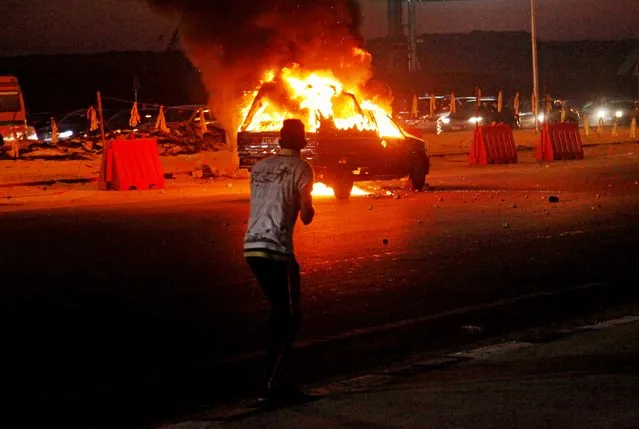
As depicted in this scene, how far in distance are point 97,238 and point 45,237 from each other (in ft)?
2.53

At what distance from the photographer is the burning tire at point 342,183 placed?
2089cm

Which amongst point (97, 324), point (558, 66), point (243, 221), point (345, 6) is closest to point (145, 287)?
point (97, 324)

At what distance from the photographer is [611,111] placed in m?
56.5

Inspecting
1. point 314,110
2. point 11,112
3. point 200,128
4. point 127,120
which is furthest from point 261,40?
point 127,120

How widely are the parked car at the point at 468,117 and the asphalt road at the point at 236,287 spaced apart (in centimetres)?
2846

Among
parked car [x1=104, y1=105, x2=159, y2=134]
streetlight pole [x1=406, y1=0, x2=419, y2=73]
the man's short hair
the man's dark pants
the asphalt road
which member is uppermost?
streetlight pole [x1=406, y1=0, x2=419, y2=73]

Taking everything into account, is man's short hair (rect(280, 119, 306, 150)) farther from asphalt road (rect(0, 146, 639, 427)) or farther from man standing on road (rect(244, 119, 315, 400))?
asphalt road (rect(0, 146, 639, 427))

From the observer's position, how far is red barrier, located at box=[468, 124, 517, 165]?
30391 millimetres

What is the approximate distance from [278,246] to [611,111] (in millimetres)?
51893

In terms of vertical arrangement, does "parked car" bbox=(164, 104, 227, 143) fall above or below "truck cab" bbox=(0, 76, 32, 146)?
below

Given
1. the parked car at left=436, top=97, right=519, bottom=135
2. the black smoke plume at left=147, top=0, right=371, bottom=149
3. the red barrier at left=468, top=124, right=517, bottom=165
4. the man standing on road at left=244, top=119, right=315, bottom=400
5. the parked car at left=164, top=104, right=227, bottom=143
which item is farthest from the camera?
the parked car at left=436, top=97, right=519, bottom=135

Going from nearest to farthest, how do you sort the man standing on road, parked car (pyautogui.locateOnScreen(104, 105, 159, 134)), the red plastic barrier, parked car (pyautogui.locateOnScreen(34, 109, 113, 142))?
1. the man standing on road
2. the red plastic barrier
3. parked car (pyautogui.locateOnScreen(104, 105, 159, 134))
4. parked car (pyautogui.locateOnScreen(34, 109, 113, 142))

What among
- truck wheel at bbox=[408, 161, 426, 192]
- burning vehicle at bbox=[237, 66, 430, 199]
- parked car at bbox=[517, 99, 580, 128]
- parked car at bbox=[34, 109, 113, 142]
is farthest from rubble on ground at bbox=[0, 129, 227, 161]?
parked car at bbox=[517, 99, 580, 128]

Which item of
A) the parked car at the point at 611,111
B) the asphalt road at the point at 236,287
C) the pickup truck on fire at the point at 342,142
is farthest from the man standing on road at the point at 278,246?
the parked car at the point at 611,111
